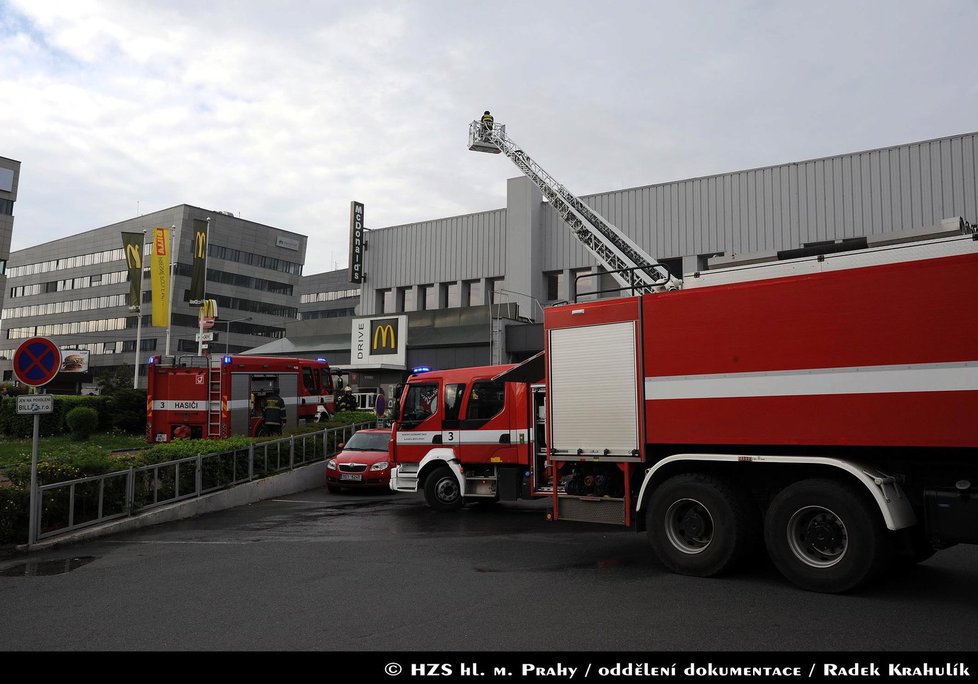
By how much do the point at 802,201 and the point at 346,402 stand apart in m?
17.8

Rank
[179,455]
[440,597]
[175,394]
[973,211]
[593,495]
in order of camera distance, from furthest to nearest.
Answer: [973,211], [175,394], [179,455], [593,495], [440,597]

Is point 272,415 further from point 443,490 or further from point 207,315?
point 207,315

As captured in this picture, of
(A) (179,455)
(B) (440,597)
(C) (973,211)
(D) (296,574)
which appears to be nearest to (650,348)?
(B) (440,597)

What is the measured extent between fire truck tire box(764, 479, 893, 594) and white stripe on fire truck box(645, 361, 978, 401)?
893 millimetres

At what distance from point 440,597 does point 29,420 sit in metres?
23.9

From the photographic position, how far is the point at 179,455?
14.0 metres

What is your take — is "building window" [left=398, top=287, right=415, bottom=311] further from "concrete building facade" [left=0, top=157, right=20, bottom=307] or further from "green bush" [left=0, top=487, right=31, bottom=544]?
"concrete building facade" [left=0, top=157, right=20, bottom=307]

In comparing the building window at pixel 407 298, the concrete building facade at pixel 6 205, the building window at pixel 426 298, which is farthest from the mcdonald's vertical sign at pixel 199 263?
the concrete building facade at pixel 6 205

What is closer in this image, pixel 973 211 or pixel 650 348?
pixel 650 348

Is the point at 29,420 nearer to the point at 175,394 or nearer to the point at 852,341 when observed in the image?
the point at 175,394

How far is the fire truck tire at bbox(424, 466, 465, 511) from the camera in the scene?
43.8 feet

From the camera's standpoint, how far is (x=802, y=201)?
26.9 m

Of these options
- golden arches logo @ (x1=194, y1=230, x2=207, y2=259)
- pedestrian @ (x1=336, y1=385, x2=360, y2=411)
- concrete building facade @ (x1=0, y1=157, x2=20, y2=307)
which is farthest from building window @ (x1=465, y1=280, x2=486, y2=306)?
concrete building facade @ (x1=0, y1=157, x2=20, y2=307)

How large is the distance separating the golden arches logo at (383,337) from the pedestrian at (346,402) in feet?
14.5
